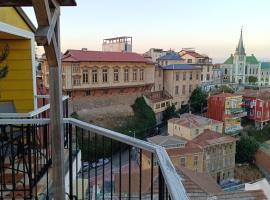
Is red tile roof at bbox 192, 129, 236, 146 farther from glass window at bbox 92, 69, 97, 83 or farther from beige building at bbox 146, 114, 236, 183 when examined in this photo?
glass window at bbox 92, 69, 97, 83

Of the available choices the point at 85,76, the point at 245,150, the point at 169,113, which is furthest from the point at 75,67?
the point at 245,150

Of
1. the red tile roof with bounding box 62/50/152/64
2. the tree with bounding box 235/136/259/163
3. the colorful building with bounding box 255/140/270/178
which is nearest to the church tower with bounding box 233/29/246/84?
the red tile roof with bounding box 62/50/152/64

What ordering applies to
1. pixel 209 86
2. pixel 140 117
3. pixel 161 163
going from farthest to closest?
1. pixel 209 86
2. pixel 140 117
3. pixel 161 163

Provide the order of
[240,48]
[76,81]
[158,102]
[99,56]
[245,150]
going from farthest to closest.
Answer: [240,48], [158,102], [99,56], [76,81], [245,150]

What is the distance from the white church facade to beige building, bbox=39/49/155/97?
37.3m

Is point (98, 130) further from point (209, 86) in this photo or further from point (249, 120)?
point (209, 86)

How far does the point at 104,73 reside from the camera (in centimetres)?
2889

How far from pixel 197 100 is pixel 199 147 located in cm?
1596

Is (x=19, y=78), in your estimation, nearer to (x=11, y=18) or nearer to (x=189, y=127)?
(x=11, y=18)

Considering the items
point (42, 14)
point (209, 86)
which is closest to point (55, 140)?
point (42, 14)

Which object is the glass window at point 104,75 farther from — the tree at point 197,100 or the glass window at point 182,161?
the tree at point 197,100

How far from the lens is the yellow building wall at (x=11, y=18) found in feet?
→ 15.3

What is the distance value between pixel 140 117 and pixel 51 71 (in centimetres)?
2768

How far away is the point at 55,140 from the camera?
2.59 metres
